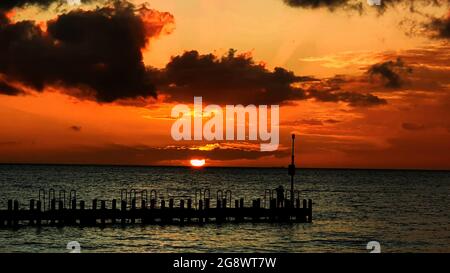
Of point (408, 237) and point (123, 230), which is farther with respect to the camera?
point (408, 237)

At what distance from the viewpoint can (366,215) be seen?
70750 mm

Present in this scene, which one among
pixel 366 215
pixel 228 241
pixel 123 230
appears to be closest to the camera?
pixel 228 241

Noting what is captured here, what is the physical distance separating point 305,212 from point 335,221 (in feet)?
31.6

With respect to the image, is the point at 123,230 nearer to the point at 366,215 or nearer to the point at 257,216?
the point at 257,216

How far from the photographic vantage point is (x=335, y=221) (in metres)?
60.5

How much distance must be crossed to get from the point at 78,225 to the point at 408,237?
77.7 feet

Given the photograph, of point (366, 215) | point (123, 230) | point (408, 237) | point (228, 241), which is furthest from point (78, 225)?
point (366, 215)
